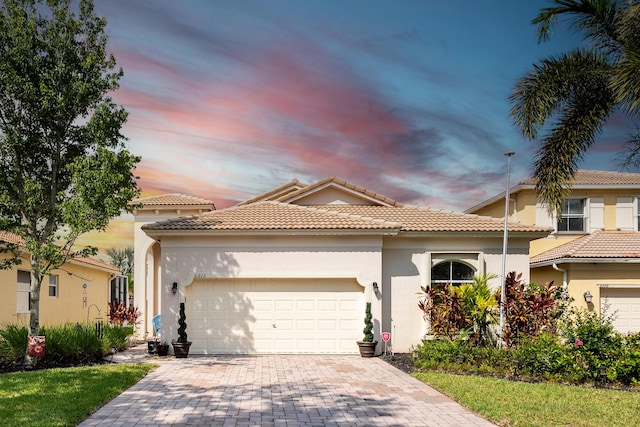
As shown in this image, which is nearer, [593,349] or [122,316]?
[593,349]

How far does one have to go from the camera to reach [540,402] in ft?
30.4

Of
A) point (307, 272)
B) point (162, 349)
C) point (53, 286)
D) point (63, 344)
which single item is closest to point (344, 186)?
point (307, 272)

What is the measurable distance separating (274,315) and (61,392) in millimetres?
7135

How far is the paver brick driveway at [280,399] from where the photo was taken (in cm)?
806

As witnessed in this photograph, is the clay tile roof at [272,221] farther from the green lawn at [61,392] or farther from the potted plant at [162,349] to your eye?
the green lawn at [61,392]

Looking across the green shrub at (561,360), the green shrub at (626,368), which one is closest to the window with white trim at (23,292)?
the green shrub at (561,360)

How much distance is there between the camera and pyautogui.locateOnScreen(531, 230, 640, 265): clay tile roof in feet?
60.1

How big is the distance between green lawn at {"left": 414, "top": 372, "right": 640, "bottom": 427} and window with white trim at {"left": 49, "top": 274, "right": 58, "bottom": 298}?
61.3 feet

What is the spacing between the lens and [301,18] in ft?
61.5

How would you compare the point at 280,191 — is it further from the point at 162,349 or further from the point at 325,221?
the point at 162,349

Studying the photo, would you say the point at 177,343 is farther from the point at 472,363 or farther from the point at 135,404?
the point at 472,363

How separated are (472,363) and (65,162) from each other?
11738 millimetres

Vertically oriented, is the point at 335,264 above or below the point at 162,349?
above

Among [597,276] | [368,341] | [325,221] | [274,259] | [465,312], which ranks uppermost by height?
[325,221]
